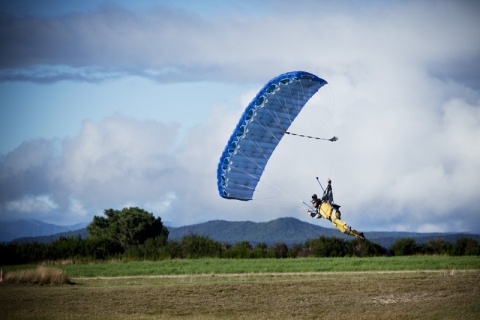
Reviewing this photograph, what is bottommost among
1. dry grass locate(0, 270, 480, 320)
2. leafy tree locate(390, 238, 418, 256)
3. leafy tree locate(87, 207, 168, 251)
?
dry grass locate(0, 270, 480, 320)

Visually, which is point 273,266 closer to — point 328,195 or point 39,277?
point 39,277

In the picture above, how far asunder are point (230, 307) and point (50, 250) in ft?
95.6

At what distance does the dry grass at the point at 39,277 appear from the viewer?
132ft

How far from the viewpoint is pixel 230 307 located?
1293 inches

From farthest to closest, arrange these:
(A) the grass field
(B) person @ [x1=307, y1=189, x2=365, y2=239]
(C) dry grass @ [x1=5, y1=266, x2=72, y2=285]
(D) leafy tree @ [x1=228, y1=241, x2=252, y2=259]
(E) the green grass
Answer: (D) leafy tree @ [x1=228, y1=241, x2=252, y2=259] → (E) the green grass → (C) dry grass @ [x1=5, y1=266, x2=72, y2=285] → (A) the grass field → (B) person @ [x1=307, y1=189, x2=365, y2=239]

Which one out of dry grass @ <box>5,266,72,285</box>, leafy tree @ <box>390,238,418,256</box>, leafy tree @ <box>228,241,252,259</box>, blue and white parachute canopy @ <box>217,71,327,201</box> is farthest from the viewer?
leafy tree @ <box>390,238,418,256</box>

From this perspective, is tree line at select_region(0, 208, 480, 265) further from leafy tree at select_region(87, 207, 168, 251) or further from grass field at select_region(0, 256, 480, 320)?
leafy tree at select_region(87, 207, 168, 251)

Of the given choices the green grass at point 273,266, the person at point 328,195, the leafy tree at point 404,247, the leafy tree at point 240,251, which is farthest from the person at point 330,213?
the leafy tree at point 404,247

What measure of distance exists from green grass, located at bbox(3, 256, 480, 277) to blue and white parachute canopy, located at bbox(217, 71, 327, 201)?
12.4 metres

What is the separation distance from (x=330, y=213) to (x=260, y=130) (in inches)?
255

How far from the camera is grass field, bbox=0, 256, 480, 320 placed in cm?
3134

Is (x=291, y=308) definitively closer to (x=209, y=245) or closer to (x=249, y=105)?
(x=249, y=105)

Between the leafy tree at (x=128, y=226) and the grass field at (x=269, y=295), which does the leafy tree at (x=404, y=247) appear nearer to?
Result: the grass field at (x=269, y=295)

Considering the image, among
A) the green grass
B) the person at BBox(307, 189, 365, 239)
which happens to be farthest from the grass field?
the person at BBox(307, 189, 365, 239)
